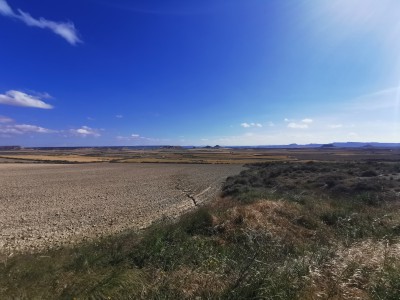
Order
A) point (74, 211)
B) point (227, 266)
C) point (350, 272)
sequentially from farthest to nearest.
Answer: point (74, 211)
point (227, 266)
point (350, 272)

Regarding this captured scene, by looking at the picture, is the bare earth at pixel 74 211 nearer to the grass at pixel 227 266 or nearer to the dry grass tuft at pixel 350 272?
the grass at pixel 227 266

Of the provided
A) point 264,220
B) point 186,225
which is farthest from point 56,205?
point 264,220

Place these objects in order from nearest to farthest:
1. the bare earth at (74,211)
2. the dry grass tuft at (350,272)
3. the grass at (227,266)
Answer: the dry grass tuft at (350,272) → the grass at (227,266) → the bare earth at (74,211)

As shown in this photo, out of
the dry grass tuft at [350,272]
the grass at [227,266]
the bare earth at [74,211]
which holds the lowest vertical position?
the bare earth at [74,211]

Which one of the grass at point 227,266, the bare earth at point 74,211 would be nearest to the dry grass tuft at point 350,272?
the grass at point 227,266

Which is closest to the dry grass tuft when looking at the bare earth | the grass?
the grass

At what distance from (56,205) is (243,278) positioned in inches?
1073

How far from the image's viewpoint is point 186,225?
12.8 metres

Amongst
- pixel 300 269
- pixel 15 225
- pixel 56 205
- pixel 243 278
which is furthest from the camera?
pixel 56 205

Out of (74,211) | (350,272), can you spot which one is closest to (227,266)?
(350,272)

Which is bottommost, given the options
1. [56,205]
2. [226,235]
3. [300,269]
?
[56,205]

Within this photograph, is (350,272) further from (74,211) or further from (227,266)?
(74,211)

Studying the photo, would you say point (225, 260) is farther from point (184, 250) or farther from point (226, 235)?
point (226, 235)

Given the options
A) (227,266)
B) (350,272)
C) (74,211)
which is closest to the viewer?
(350,272)
